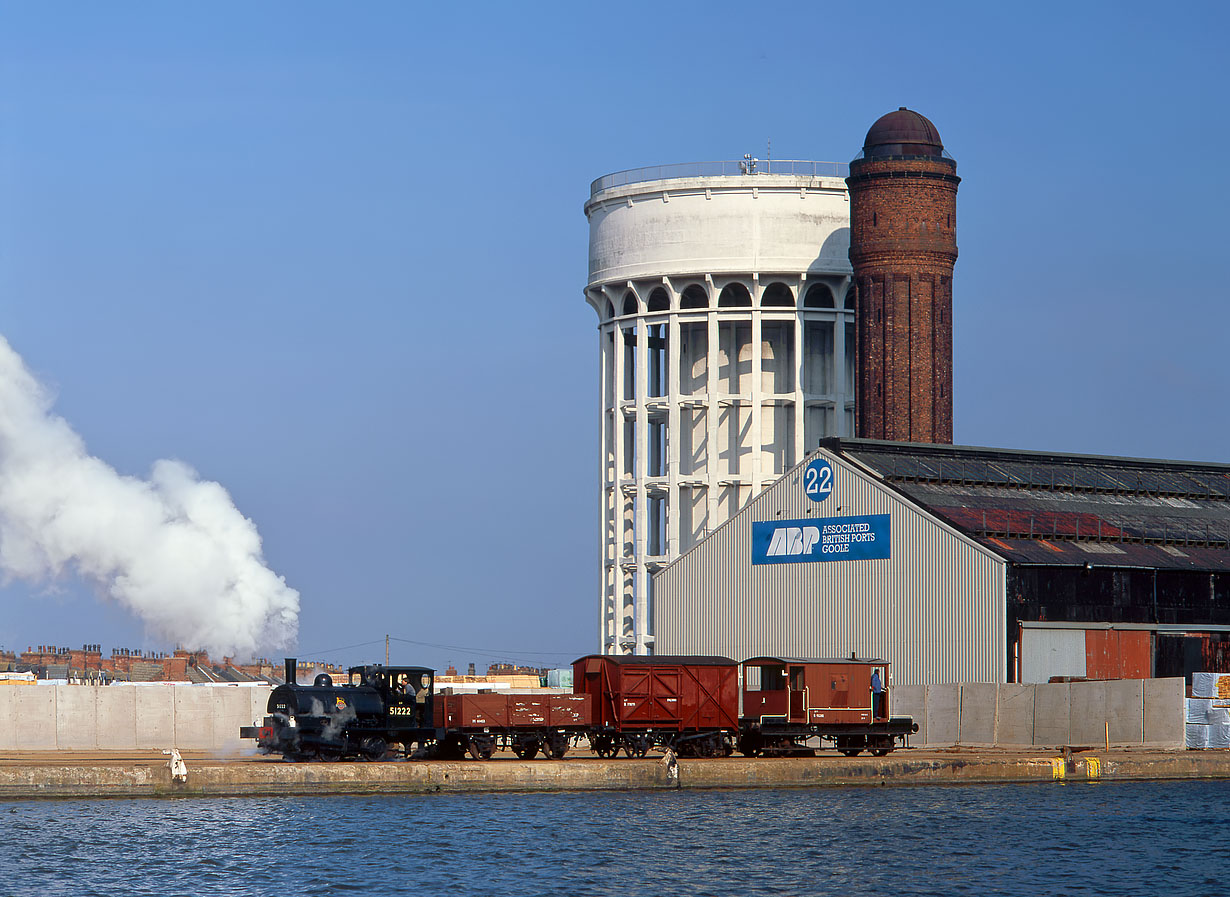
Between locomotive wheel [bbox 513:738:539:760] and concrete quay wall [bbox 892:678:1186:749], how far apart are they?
15.9 m

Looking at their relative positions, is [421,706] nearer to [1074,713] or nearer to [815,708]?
[815,708]

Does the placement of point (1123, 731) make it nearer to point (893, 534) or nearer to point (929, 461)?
point (893, 534)

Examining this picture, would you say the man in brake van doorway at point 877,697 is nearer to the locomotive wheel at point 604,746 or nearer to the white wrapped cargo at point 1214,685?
the locomotive wheel at point 604,746

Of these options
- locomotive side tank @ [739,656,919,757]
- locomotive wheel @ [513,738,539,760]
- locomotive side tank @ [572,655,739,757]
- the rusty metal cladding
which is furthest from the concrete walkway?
the rusty metal cladding

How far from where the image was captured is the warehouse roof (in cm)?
7225

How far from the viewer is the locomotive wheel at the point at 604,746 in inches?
2405

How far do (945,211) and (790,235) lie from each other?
8.87 meters

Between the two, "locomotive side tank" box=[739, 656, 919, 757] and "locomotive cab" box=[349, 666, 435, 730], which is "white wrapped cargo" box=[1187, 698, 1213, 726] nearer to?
"locomotive side tank" box=[739, 656, 919, 757]

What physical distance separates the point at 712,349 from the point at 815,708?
1573 inches

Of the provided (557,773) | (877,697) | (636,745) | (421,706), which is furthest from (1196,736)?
(421,706)

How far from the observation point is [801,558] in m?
75.2

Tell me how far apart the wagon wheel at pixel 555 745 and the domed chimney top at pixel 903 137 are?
4509cm

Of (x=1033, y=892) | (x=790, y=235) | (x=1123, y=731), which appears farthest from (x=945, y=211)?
(x=1033, y=892)

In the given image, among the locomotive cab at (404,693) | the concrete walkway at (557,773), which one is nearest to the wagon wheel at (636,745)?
the concrete walkway at (557,773)
